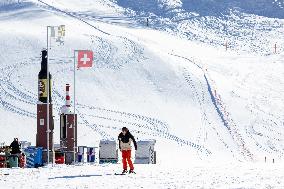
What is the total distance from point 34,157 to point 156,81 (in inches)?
1017

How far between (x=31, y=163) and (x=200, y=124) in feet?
64.8

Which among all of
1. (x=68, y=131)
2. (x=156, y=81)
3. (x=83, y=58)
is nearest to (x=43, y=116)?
(x=68, y=131)

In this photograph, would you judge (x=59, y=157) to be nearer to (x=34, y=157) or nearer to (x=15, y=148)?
(x=34, y=157)

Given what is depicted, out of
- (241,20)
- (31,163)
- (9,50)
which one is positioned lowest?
(31,163)

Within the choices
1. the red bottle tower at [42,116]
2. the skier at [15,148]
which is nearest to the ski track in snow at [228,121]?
the red bottle tower at [42,116]

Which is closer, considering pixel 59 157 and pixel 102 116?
pixel 59 157

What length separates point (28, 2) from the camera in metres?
74.7

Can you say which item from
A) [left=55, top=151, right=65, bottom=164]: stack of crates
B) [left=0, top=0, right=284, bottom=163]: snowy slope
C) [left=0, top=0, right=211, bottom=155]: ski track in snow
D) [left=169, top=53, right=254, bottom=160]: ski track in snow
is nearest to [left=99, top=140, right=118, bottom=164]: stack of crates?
[left=55, top=151, right=65, bottom=164]: stack of crates

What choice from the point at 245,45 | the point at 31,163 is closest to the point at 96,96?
the point at 31,163

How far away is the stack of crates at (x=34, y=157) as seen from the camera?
30688 mm

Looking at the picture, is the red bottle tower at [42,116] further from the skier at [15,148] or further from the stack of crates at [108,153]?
the stack of crates at [108,153]

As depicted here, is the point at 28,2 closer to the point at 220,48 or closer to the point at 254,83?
the point at 220,48

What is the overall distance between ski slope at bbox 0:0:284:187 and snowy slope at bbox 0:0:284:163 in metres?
0.07

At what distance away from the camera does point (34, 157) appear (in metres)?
30.8
